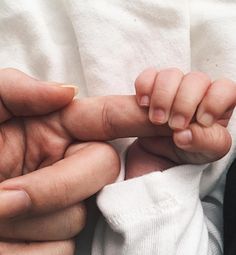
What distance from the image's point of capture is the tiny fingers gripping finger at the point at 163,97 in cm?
54

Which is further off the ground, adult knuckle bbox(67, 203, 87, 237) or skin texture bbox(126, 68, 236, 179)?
skin texture bbox(126, 68, 236, 179)

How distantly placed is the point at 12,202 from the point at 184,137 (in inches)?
8.5

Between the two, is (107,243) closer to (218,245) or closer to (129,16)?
(218,245)

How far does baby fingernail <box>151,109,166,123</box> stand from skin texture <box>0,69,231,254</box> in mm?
24

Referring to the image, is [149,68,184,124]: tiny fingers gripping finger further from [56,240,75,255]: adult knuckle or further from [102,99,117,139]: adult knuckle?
[56,240,75,255]: adult knuckle

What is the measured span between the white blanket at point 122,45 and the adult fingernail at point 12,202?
6.0 inches

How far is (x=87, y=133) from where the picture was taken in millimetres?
602

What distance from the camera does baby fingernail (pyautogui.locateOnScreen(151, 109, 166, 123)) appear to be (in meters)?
0.55

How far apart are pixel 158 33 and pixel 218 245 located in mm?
326

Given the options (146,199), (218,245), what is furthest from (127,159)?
(218,245)

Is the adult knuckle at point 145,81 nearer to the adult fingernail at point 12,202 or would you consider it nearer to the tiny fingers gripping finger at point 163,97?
the tiny fingers gripping finger at point 163,97

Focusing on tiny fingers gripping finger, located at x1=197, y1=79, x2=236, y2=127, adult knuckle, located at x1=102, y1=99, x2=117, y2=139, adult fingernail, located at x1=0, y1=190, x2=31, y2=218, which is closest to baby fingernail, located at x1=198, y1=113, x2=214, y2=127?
tiny fingers gripping finger, located at x1=197, y1=79, x2=236, y2=127

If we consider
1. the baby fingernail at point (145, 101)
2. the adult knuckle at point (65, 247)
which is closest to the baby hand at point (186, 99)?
the baby fingernail at point (145, 101)

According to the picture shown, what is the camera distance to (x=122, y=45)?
69cm
